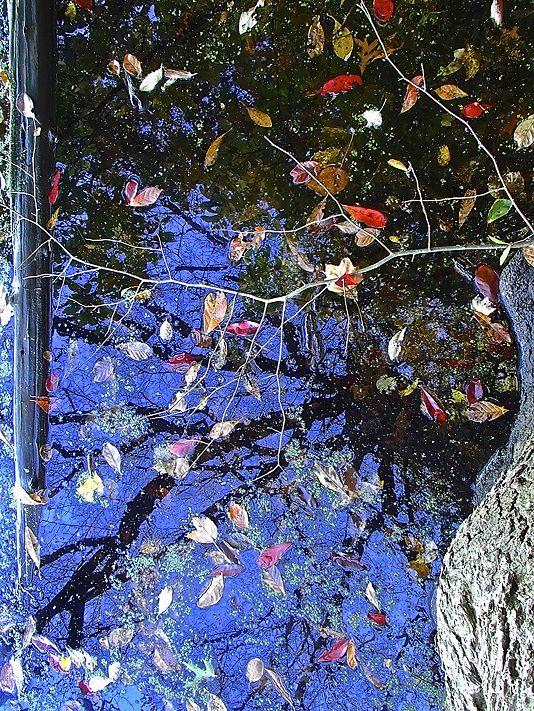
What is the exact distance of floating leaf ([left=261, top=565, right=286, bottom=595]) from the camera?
1434mm

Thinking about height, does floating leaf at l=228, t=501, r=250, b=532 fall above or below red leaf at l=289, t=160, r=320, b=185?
below

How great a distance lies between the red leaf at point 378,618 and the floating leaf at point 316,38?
1.60m

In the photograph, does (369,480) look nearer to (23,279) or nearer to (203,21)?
(23,279)

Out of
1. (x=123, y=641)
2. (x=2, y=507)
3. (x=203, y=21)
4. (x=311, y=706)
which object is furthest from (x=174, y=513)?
(x=203, y=21)

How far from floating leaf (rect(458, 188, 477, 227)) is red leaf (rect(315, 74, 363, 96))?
1.41 feet

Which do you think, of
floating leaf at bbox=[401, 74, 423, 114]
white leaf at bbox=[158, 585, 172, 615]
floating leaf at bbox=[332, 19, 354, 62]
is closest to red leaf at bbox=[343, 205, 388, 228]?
floating leaf at bbox=[401, 74, 423, 114]

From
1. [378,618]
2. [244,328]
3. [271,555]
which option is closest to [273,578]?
[271,555]

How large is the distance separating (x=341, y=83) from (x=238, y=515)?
4.20 ft

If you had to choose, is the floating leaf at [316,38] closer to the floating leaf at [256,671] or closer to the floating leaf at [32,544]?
the floating leaf at [32,544]

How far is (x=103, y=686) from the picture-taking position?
1.50m

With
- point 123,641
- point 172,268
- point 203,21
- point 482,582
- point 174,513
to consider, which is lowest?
point 123,641

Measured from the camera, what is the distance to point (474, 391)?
4.42 ft

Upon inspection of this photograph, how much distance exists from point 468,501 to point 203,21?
156 centimetres

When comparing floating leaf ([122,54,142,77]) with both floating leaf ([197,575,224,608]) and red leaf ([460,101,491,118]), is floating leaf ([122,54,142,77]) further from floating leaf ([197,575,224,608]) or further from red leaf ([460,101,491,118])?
floating leaf ([197,575,224,608])
